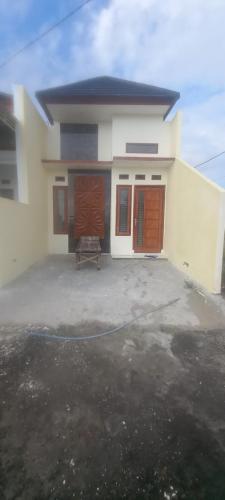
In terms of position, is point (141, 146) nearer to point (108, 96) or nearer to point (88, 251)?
A: point (108, 96)

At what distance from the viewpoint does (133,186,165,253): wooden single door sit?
6.59 meters

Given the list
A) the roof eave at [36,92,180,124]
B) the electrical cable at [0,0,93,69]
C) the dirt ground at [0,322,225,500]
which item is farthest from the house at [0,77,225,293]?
the dirt ground at [0,322,225,500]

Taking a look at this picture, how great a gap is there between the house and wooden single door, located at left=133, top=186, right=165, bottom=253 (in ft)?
0.10

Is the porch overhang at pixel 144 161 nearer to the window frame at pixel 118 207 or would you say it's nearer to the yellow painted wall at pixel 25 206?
the window frame at pixel 118 207

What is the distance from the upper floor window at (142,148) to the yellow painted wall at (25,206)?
2.52m

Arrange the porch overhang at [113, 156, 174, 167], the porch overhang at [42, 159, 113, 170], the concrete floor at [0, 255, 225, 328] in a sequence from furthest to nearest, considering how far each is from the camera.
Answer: the porch overhang at [42, 159, 113, 170]
the porch overhang at [113, 156, 174, 167]
the concrete floor at [0, 255, 225, 328]

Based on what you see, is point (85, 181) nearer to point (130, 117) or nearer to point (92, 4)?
point (130, 117)

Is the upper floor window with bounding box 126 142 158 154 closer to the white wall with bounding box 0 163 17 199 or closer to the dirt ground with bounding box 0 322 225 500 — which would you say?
the white wall with bounding box 0 163 17 199

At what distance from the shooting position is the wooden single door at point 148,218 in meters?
6.59

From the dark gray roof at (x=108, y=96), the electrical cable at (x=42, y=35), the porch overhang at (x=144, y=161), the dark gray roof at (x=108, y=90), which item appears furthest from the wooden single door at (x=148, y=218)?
A: the electrical cable at (x=42, y=35)

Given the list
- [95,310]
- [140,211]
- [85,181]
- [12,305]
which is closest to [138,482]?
[95,310]

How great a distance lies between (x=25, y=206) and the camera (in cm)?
518

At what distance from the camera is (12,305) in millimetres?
3512

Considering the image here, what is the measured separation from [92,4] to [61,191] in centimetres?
400
